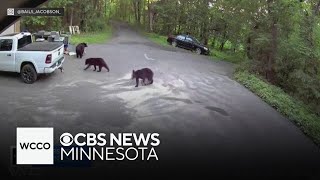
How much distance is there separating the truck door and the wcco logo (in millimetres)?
891

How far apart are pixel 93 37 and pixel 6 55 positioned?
3.49ft

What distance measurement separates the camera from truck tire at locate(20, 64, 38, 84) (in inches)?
223

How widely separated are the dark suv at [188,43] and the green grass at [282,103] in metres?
0.59

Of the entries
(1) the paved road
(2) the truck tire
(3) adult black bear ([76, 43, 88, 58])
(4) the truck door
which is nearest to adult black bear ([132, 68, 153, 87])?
(1) the paved road

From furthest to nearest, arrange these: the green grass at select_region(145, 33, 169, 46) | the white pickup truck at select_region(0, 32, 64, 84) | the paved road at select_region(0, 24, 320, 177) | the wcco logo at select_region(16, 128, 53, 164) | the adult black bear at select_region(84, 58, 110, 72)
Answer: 1. the green grass at select_region(145, 33, 169, 46)
2. the adult black bear at select_region(84, 58, 110, 72)
3. the white pickup truck at select_region(0, 32, 64, 84)
4. the paved road at select_region(0, 24, 320, 177)
5. the wcco logo at select_region(16, 128, 53, 164)

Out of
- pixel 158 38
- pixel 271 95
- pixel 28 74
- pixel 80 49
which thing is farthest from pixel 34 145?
pixel 271 95

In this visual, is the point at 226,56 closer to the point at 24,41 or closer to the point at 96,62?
the point at 96,62

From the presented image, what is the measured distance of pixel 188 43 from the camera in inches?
251

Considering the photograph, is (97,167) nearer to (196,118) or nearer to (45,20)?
(196,118)

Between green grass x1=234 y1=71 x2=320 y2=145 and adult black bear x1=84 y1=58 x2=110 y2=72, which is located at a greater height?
adult black bear x1=84 y1=58 x2=110 y2=72

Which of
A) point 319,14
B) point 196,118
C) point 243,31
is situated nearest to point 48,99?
point 196,118

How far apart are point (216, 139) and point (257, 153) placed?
1.54 feet

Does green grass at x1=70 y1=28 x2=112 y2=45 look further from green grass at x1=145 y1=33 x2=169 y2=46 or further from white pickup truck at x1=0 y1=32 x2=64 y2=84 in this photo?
green grass at x1=145 y1=33 x2=169 y2=46

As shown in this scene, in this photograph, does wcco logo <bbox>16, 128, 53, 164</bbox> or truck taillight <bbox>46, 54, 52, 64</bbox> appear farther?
truck taillight <bbox>46, 54, 52, 64</bbox>
